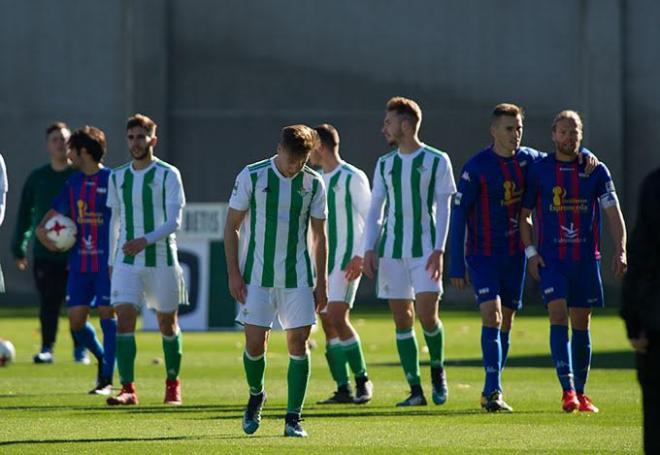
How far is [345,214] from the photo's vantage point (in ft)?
43.9

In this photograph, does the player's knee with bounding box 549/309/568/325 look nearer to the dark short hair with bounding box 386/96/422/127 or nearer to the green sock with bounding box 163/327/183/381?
the dark short hair with bounding box 386/96/422/127

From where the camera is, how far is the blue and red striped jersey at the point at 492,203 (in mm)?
12062

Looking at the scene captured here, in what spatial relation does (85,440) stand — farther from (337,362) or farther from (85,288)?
(85,288)

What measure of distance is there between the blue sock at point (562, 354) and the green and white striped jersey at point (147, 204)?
3.08 meters

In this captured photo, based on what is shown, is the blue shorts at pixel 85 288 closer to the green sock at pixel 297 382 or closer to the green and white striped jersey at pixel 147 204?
the green and white striped jersey at pixel 147 204

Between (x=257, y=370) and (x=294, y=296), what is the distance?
1.76 feet

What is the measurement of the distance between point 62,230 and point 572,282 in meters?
4.73

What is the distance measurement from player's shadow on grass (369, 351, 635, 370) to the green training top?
12.7ft

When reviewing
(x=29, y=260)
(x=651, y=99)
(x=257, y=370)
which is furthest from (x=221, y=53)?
(x=257, y=370)

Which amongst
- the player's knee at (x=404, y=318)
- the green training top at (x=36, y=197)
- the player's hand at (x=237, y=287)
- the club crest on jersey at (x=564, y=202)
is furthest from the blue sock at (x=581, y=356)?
the green training top at (x=36, y=197)

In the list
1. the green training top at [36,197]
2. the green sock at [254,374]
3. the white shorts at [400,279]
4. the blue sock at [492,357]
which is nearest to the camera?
the green sock at [254,374]

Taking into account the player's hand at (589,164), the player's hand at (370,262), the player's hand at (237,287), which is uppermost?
the player's hand at (589,164)

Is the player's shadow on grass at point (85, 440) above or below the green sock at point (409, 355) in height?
below

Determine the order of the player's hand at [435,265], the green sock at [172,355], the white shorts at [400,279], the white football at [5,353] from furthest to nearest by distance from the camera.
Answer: the white football at [5,353]
the green sock at [172,355]
the white shorts at [400,279]
the player's hand at [435,265]
